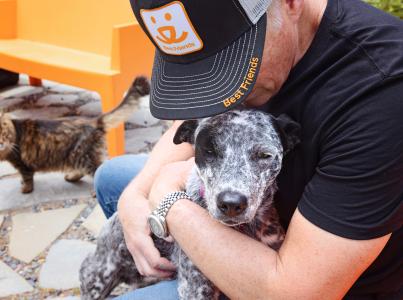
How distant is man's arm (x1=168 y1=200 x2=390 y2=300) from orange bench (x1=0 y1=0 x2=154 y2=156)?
2.90 metres

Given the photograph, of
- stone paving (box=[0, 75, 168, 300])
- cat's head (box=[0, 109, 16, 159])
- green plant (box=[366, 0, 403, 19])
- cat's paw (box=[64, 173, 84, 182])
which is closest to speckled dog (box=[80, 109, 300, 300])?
stone paving (box=[0, 75, 168, 300])

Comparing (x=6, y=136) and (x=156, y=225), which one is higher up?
(x=156, y=225)

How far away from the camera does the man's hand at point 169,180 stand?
1.89 meters

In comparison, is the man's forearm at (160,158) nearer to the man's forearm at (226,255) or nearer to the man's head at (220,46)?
the man's forearm at (226,255)

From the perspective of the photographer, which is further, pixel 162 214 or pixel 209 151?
pixel 162 214

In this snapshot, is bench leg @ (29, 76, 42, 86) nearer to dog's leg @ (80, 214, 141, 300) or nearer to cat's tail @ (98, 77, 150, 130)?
cat's tail @ (98, 77, 150, 130)

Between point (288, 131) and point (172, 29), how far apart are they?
1.60 ft

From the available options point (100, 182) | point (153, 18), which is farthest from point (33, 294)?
point (153, 18)

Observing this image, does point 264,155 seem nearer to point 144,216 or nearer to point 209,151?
point 209,151

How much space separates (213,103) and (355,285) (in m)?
0.78

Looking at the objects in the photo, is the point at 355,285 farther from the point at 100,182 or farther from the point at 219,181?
the point at 100,182

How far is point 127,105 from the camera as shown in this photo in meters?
4.19

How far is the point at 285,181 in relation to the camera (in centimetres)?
167

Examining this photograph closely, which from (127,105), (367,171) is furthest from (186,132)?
(127,105)
